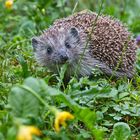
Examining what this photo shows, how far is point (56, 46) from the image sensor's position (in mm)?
6410

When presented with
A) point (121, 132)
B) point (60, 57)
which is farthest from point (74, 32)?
point (121, 132)

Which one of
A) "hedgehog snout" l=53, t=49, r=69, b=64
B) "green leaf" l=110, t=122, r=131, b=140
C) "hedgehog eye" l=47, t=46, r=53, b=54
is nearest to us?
"green leaf" l=110, t=122, r=131, b=140

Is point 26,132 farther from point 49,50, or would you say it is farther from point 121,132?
point 49,50

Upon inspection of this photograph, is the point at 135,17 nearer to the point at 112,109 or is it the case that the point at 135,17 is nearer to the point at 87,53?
the point at 87,53

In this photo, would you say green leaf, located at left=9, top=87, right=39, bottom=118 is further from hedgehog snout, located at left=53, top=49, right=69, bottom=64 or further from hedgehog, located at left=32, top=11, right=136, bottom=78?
hedgehog, located at left=32, top=11, right=136, bottom=78

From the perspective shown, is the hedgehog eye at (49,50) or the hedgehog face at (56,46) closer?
the hedgehog face at (56,46)

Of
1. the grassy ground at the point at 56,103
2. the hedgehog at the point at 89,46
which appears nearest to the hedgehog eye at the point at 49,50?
the hedgehog at the point at 89,46

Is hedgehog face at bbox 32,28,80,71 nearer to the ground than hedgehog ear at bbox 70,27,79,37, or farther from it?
nearer to the ground

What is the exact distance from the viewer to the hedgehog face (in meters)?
6.36

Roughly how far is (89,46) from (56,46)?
401 mm

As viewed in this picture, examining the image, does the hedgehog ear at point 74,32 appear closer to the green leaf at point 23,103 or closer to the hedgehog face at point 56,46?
the hedgehog face at point 56,46

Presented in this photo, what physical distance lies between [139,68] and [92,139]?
2.53 m

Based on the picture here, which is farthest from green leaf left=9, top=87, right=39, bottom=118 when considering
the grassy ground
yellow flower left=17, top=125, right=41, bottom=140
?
yellow flower left=17, top=125, right=41, bottom=140

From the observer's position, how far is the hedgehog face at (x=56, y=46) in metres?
6.36
